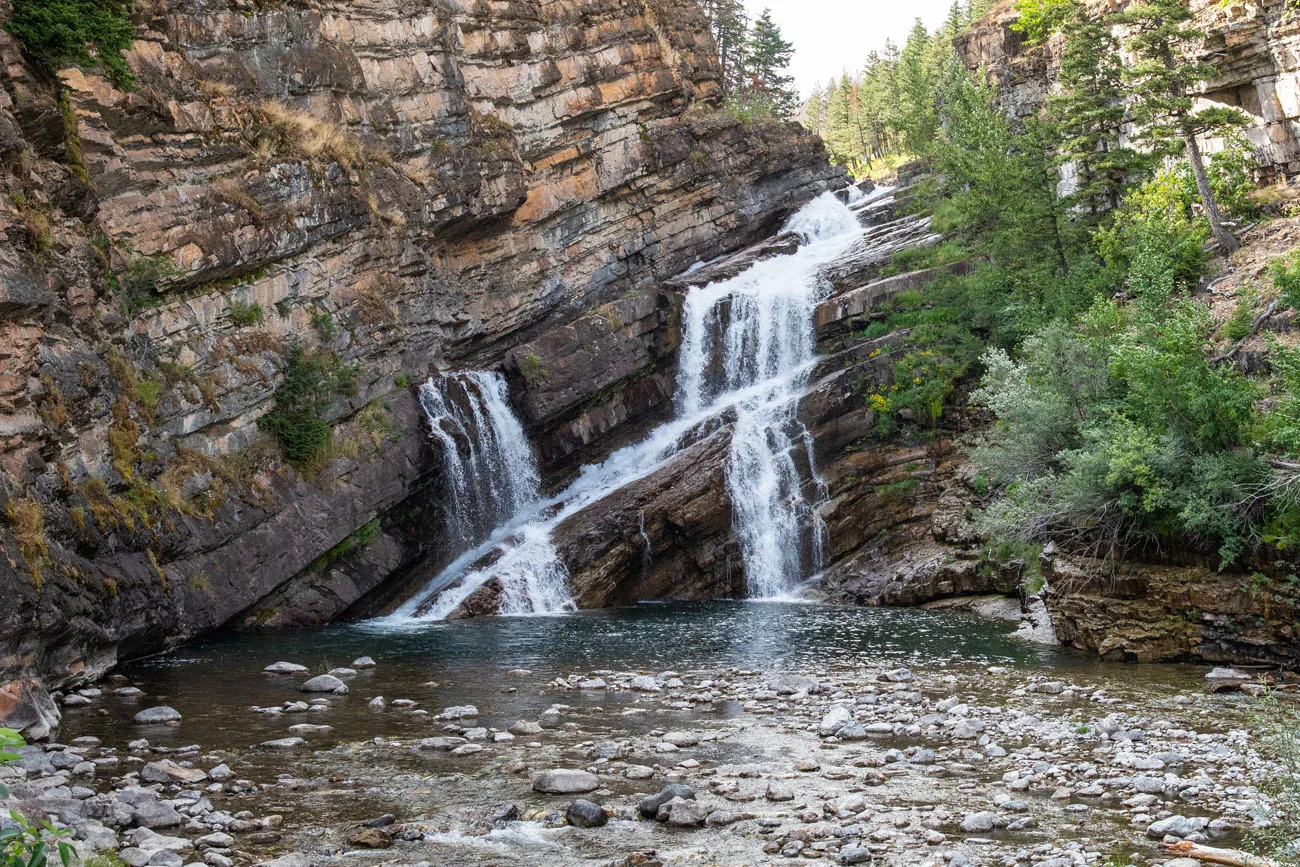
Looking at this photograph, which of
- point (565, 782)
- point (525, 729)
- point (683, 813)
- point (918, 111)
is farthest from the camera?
point (918, 111)

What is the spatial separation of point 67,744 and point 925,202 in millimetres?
42214

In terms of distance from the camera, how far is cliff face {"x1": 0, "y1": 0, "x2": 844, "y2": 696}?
22.3 meters

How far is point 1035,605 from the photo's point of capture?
25312mm

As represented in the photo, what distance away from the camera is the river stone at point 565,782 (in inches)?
482

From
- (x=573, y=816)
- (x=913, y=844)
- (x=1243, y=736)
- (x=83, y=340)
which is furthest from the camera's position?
(x=83, y=340)

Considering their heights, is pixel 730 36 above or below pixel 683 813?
above

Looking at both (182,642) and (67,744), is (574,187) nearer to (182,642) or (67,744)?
(182,642)

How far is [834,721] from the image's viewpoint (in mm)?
15281

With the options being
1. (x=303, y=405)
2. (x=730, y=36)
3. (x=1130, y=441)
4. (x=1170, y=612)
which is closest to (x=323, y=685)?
(x=303, y=405)

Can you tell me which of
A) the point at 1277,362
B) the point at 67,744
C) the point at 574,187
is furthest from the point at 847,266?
the point at 67,744

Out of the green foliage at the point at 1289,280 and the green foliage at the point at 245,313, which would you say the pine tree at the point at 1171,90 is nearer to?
the green foliage at the point at 1289,280

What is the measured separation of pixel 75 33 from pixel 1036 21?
118 ft

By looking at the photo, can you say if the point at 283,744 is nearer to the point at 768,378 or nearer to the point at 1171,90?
the point at 768,378

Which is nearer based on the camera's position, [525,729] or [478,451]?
[525,729]
